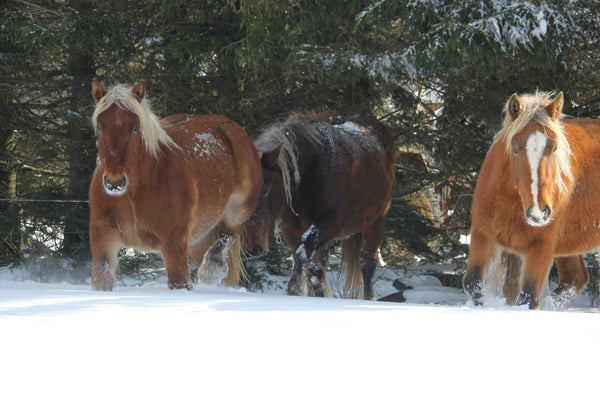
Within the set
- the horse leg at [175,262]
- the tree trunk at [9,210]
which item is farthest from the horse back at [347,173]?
the tree trunk at [9,210]

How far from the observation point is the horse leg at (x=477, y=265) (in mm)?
6145

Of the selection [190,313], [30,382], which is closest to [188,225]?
[190,313]

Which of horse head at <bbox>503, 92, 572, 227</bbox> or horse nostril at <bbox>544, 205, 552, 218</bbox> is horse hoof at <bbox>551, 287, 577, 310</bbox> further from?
horse nostril at <bbox>544, 205, 552, 218</bbox>

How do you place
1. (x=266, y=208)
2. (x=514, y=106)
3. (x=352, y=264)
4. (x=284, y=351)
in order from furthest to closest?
(x=352, y=264), (x=266, y=208), (x=514, y=106), (x=284, y=351)

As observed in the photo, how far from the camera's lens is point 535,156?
5836 mm

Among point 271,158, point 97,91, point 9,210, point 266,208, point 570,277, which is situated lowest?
point 570,277

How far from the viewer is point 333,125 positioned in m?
9.19

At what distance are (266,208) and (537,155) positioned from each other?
303cm

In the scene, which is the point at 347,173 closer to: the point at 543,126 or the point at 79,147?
the point at 543,126

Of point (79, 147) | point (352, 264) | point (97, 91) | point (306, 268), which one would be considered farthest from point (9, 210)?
point (97, 91)

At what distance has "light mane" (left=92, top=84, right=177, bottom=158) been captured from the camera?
6133 millimetres

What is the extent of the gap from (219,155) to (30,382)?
16.7 feet

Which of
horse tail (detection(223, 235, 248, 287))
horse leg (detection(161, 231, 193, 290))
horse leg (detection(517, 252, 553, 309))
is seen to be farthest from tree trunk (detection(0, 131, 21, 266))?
horse leg (detection(517, 252, 553, 309))

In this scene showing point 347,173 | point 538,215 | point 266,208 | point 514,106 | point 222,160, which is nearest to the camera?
point 538,215
